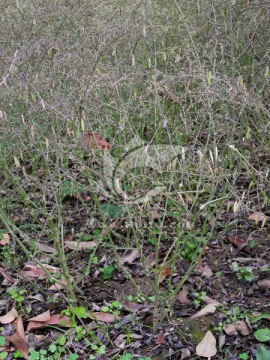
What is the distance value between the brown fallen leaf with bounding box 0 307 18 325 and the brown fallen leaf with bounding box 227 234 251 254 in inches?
52.6

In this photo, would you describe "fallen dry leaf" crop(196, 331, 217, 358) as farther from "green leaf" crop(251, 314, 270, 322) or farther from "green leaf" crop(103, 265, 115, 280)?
"green leaf" crop(103, 265, 115, 280)

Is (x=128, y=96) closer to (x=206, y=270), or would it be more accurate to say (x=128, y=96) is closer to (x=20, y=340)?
(x=206, y=270)

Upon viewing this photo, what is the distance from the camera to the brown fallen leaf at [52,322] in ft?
7.97

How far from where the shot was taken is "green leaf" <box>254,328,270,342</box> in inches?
87.0

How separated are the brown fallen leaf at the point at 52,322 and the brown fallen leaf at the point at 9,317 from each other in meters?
0.12

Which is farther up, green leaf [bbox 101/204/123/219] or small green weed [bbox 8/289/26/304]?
green leaf [bbox 101/204/123/219]

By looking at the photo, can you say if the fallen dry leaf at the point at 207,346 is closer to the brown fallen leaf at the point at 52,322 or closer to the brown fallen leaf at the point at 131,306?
the brown fallen leaf at the point at 131,306

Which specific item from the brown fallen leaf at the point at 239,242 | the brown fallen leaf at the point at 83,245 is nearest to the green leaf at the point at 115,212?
the brown fallen leaf at the point at 83,245

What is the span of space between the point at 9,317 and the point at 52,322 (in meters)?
0.24

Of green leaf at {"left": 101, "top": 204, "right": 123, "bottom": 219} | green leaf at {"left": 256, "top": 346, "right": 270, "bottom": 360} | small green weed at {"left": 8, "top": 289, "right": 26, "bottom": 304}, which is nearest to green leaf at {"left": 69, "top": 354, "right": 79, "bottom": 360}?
small green weed at {"left": 8, "top": 289, "right": 26, "bottom": 304}

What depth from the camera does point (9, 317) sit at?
98.7 inches

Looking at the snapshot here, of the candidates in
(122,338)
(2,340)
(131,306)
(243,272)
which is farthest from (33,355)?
(243,272)

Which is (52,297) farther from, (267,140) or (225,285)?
(267,140)

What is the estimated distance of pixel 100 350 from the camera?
2.29 metres
